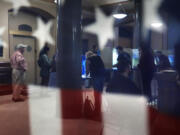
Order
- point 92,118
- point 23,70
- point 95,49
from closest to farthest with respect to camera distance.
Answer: point 95,49 < point 92,118 < point 23,70

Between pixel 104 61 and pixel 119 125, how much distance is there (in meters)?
0.54

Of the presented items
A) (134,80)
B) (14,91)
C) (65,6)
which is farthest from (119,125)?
(14,91)

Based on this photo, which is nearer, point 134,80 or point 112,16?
point 134,80

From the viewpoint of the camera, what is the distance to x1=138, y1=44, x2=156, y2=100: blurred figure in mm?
1177

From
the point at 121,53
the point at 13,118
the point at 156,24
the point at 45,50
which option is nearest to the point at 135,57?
the point at 121,53

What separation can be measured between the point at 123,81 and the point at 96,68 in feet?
1.00

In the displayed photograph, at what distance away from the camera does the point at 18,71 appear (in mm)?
2123

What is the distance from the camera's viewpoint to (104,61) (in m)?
1.33

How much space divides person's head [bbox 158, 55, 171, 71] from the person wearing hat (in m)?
1.08

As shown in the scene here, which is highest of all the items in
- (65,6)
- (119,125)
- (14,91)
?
(65,6)

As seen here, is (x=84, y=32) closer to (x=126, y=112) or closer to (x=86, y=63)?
(x=86, y=63)

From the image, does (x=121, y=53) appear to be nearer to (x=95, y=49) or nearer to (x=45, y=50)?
(x=95, y=49)

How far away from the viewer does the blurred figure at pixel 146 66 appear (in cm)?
118

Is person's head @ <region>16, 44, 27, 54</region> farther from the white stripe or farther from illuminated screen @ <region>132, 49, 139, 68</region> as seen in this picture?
illuminated screen @ <region>132, 49, 139, 68</region>
